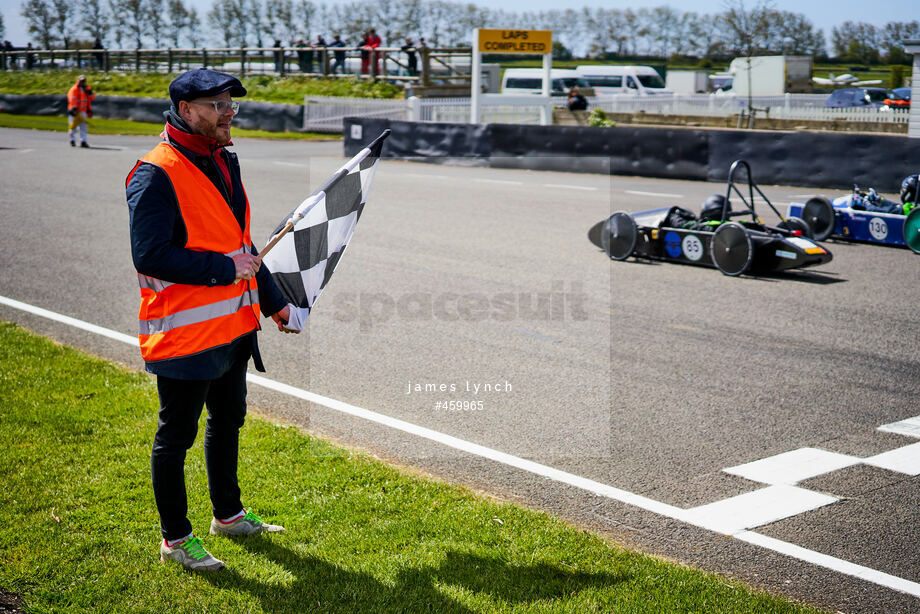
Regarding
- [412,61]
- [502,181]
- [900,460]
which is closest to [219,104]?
[900,460]

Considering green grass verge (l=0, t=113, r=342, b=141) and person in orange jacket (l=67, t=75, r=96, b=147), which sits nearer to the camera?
person in orange jacket (l=67, t=75, r=96, b=147)

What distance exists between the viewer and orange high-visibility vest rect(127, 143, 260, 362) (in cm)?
321

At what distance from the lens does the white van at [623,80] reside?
1606 inches

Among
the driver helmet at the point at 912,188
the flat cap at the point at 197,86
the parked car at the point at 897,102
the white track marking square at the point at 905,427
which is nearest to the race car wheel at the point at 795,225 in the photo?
the driver helmet at the point at 912,188

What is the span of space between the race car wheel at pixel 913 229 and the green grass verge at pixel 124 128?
21715 mm

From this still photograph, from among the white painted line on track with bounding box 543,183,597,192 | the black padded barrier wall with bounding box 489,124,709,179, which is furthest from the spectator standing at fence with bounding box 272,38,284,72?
the white painted line on track with bounding box 543,183,597,192

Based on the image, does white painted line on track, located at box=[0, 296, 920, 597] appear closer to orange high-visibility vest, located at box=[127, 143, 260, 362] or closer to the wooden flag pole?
the wooden flag pole

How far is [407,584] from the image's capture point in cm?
336

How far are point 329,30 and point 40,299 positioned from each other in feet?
265

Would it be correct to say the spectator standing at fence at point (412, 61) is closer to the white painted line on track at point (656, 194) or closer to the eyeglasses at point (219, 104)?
the white painted line on track at point (656, 194)

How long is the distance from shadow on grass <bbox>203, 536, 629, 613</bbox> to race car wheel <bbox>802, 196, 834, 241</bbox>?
349 inches

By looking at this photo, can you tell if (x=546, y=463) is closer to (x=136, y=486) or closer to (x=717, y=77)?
(x=136, y=486)

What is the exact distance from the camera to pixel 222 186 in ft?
11.1
